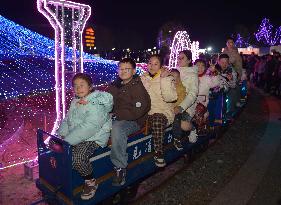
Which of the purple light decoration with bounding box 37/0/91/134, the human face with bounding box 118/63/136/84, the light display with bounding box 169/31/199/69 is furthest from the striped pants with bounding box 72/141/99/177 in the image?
the light display with bounding box 169/31/199/69

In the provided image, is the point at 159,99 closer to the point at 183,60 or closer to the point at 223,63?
the point at 183,60

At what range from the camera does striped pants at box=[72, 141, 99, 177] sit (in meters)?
3.60

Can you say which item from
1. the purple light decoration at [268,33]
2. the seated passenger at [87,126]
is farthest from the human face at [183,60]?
the purple light decoration at [268,33]

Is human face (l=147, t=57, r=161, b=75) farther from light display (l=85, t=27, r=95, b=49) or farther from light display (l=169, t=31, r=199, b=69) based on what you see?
light display (l=85, t=27, r=95, b=49)

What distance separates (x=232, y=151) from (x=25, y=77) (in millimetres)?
12343

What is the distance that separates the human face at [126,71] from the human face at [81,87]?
26.3 inches

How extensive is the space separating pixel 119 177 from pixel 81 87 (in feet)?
4.34

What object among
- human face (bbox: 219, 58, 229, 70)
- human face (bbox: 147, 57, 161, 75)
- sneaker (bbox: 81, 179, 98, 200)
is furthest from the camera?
human face (bbox: 219, 58, 229, 70)

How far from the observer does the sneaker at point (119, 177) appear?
414 cm

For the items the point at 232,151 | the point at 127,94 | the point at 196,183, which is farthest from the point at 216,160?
the point at 127,94

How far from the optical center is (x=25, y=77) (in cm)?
1602

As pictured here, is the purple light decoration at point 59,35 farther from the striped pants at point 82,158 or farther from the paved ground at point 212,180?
the striped pants at point 82,158

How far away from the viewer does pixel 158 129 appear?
4.79 m

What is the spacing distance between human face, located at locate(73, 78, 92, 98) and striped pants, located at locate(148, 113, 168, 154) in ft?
4.26
